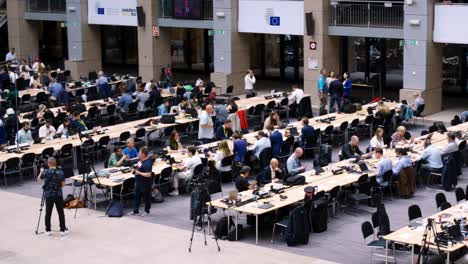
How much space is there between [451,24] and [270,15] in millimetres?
8090

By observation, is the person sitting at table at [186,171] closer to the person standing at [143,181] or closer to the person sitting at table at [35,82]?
the person standing at [143,181]

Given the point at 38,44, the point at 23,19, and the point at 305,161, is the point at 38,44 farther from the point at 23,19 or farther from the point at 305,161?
the point at 305,161

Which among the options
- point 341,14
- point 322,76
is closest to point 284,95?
point 322,76

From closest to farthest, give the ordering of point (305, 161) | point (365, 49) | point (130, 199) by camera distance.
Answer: point (130, 199) < point (305, 161) < point (365, 49)

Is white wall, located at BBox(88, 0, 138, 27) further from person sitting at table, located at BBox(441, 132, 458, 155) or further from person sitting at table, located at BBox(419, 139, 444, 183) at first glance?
person sitting at table, located at BBox(419, 139, 444, 183)

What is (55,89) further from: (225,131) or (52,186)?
(52,186)

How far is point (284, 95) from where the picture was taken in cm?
3372

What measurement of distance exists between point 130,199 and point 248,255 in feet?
17.4

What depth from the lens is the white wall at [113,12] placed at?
138 feet

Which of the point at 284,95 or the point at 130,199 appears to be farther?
the point at 284,95

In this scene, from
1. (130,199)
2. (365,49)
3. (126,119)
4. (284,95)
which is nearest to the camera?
(130,199)

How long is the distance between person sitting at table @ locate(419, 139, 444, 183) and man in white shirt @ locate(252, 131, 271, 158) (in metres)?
4.12

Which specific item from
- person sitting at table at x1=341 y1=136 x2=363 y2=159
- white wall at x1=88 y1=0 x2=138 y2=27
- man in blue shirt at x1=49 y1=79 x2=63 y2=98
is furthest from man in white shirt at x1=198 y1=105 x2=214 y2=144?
white wall at x1=88 y1=0 x2=138 y2=27

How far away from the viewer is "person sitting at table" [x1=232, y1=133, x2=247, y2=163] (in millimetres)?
24391
